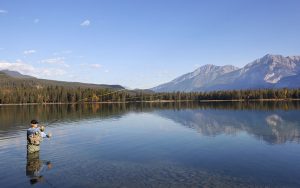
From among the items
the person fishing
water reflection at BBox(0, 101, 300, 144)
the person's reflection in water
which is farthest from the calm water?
water reflection at BBox(0, 101, 300, 144)

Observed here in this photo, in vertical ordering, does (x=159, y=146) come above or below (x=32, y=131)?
below

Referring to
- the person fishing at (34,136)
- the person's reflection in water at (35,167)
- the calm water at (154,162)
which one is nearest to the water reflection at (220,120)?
the calm water at (154,162)

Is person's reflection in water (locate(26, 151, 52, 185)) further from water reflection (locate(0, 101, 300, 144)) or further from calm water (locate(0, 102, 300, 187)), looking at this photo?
water reflection (locate(0, 101, 300, 144))

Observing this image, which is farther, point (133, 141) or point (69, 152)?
point (133, 141)

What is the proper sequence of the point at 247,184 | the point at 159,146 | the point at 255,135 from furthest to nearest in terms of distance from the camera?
1. the point at 255,135
2. the point at 159,146
3. the point at 247,184

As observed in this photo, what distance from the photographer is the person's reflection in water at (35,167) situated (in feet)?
71.7

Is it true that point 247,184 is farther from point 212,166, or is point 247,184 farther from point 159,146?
point 159,146

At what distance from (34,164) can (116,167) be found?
6.46m

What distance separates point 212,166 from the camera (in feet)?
83.4

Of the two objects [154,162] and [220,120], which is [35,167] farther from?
[220,120]

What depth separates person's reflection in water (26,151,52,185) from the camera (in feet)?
71.7

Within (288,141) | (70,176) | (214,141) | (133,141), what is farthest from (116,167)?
(288,141)

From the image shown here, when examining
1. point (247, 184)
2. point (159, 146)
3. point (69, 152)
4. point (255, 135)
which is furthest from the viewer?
point (255, 135)

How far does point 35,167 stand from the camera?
2483 centimetres
